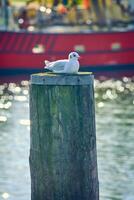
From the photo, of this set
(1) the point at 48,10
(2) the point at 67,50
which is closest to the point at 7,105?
(2) the point at 67,50

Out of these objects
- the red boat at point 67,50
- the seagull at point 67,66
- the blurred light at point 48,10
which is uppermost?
the blurred light at point 48,10

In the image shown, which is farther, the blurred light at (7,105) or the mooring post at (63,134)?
the blurred light at (7,105)

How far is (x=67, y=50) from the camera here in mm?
49562

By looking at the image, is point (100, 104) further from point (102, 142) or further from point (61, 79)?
point (61, 79)

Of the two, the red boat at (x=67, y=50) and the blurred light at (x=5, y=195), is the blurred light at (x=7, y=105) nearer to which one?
the red boat at (x=67, y=50)

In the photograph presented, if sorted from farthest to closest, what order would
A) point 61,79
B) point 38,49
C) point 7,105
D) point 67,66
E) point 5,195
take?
point 38,49
point 7,105
point 5,195
point 67,66
point 61,79

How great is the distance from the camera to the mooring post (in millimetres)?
11719

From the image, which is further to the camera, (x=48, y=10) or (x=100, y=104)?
(x=48, y=10)

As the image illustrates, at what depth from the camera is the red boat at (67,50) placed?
161 ft

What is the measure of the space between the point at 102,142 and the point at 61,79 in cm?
1164

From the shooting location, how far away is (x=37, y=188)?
478 inches

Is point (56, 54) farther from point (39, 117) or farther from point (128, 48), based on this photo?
point (39, 117)

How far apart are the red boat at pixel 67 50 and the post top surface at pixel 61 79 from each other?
1443 inches

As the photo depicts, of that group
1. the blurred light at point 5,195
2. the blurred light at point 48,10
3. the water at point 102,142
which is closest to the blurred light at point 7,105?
the water at point 102,142
